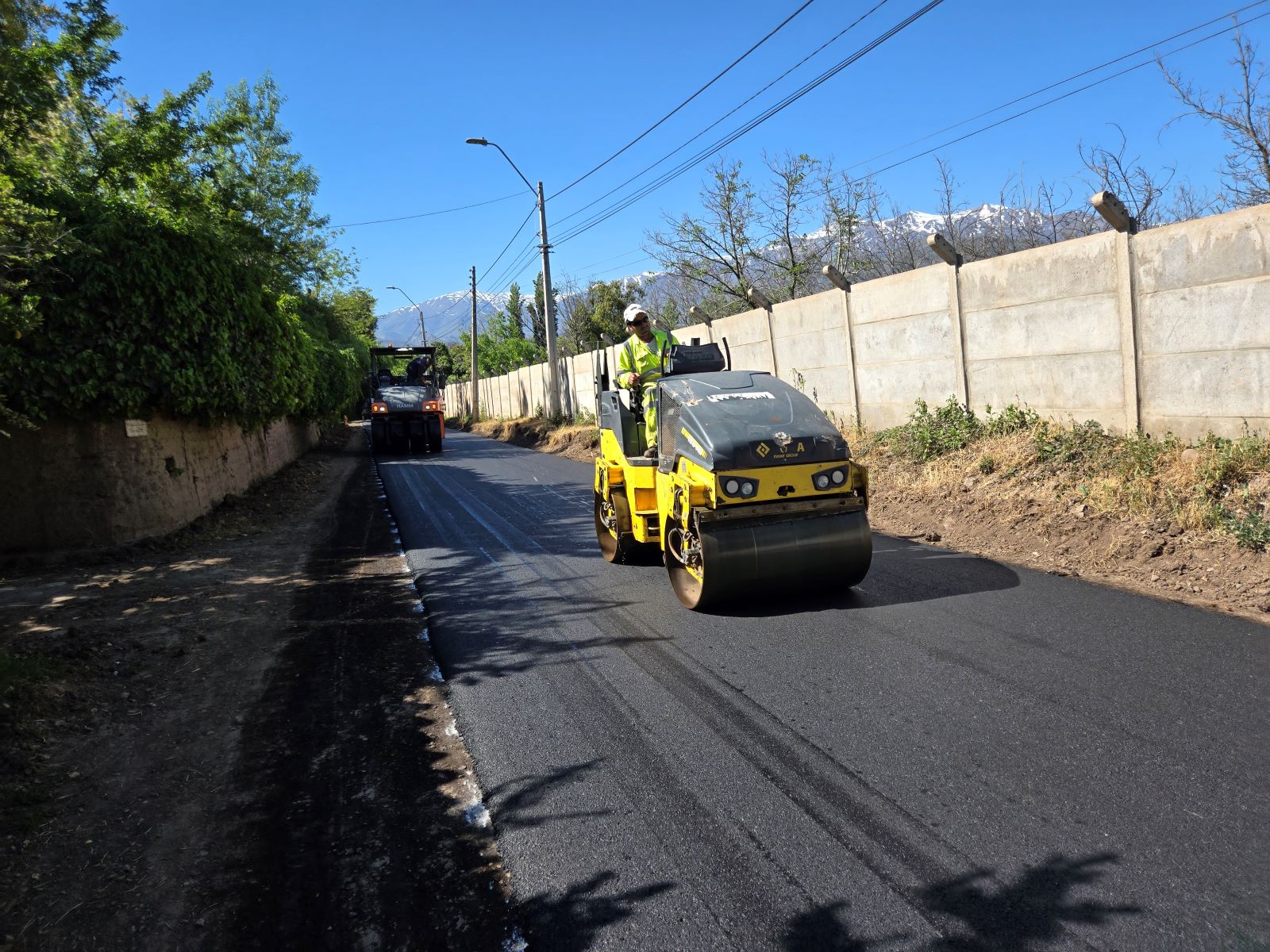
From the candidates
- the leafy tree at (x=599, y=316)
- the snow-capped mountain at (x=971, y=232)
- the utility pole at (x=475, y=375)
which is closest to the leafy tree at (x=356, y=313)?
the utility pole at (x=475, y=375)

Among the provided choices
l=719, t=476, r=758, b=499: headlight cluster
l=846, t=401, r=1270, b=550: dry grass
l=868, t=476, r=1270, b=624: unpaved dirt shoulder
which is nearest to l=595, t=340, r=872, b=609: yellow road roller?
l=719, t=476, r=758, b=499: headlight cluster

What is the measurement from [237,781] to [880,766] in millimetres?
2898

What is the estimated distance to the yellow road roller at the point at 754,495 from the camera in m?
5.88

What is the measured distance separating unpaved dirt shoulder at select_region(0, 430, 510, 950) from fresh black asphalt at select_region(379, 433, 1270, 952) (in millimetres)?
296

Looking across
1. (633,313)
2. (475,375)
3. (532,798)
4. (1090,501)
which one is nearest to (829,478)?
(633,313)

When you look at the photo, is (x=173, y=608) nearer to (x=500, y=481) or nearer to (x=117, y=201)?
(x=117, y=201)

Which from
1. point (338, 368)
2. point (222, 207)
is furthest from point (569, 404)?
point (222, 207)

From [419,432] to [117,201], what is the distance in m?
14.9

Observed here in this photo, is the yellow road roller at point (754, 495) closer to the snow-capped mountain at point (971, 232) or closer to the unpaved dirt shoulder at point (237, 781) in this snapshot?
the unpaved dirt shoulder at point (237, 781)

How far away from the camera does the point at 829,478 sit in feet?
19.9

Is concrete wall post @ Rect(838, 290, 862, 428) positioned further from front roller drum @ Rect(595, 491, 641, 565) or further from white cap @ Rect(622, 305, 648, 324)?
white cap @ Rect(622, 305, 648, 324)

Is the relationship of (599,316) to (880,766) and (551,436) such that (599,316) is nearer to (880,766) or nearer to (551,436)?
(551,436)

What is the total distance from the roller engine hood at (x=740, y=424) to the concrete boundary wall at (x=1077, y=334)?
11.8 feet

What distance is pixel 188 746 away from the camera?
4375 millimetres
